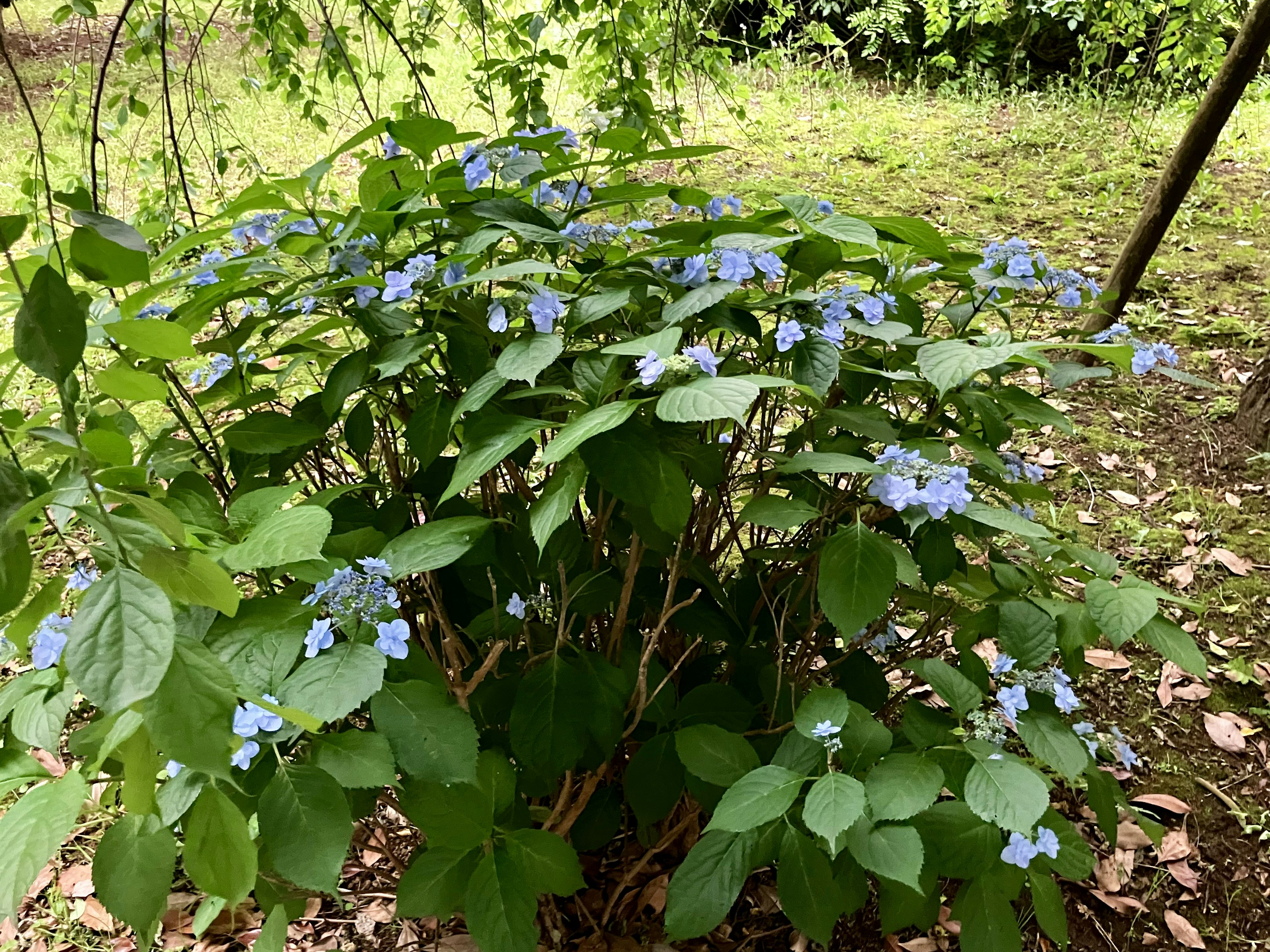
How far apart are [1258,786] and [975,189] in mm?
3680

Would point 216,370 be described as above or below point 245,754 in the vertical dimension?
above

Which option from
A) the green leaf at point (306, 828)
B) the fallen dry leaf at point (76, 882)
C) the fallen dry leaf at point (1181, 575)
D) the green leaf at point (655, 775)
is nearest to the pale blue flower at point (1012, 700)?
the green leaf at point (655, 775)

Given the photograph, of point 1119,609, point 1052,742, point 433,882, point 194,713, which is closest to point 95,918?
point 433,882

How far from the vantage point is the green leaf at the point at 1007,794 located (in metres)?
1.00

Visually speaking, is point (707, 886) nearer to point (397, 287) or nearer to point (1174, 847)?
point (397, 287)

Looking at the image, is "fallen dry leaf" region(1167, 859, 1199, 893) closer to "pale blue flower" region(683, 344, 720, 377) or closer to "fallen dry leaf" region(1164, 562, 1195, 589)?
"fallen dry leaf" region(1164, 562, 1195, 589)

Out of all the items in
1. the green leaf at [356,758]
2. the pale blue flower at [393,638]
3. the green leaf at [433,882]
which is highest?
the pale blue flower at [393,638]

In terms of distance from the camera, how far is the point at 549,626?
1324mm

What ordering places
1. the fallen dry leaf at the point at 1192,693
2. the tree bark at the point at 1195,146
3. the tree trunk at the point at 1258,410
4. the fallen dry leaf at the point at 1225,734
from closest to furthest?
the fallen dry leaf at the point at 1225,734 → the fallen dry leaf at the point at 1192,693 → the tree bark at the point at 1195,146 → the tree trunk at the point at 1258,410

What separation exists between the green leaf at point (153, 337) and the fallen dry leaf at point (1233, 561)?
2618mm

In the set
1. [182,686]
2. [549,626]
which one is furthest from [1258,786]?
[182,686]

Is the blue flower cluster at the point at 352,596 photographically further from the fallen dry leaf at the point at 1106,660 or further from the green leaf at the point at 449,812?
the fallen dry leaf at the point at 1106,660

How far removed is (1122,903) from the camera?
170cm

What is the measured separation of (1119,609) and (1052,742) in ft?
0.60
